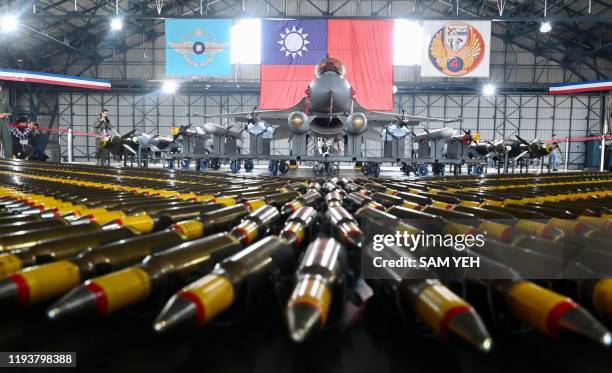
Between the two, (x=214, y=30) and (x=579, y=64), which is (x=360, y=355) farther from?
(x=579, y=64)

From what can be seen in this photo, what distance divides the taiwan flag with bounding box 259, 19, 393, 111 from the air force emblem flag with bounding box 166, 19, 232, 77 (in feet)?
7.93

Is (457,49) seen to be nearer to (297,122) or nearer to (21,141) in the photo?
(297,122)

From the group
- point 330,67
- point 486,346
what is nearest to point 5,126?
point 330,67

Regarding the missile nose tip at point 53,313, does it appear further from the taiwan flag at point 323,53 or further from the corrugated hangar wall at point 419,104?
the corrugated hangar wall at point 419,104

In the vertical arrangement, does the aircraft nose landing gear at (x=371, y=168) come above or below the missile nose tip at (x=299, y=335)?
above

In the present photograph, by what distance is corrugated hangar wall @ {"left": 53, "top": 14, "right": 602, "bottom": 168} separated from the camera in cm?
3225

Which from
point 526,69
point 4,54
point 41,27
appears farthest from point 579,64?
point 4,54

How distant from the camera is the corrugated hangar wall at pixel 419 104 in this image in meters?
32.2

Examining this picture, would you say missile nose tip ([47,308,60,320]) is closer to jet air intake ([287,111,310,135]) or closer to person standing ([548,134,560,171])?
jet air intake ([287,111,310,135])

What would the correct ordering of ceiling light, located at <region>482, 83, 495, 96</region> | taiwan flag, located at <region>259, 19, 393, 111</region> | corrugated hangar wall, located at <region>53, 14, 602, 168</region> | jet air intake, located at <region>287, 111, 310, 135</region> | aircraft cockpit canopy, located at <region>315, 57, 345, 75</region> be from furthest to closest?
corrugated hangar wall, located at <region>53, 14, 602, 168</region> < ceiling light, located at <region>482, 83, 495, 96</region> < taiwan flag, located at <region>259, 19, 393, 111</region> < aircraft cockpit canopy, located at <region>315, 57, 345, 75</region> < jet air intake, located at <region>287, 111, 310, 135</region>

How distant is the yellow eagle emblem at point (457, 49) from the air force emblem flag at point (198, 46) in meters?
10.1

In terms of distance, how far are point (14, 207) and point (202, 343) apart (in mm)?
2491

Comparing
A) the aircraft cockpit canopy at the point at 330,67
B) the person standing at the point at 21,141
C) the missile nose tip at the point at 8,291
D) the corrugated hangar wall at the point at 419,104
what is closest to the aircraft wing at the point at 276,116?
the aircraft cockpit canopy at the point at 330,67

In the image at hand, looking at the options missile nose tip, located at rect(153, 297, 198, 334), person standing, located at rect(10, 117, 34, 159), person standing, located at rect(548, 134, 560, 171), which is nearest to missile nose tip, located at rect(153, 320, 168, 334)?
missile nose tip, located at rect(153, 297, 198, 334)
